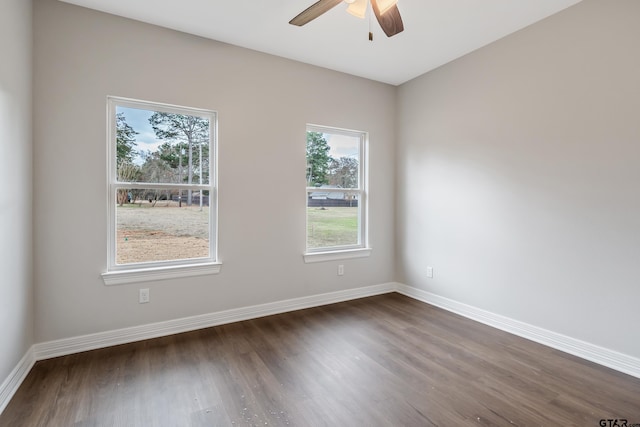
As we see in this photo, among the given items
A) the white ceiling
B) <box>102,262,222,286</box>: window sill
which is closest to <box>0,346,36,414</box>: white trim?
<box>102,262,222,286</box>: window sill

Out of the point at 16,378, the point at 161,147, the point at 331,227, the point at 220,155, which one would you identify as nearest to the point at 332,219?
the point at 331,227

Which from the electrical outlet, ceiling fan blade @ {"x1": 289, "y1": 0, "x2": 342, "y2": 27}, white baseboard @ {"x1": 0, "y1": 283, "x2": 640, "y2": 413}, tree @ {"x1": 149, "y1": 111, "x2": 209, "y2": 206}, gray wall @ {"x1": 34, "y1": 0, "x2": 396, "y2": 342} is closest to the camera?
ceiling fan blade @ {"x1": 289, "y1": 0, "x2": 342, "y2": 27}

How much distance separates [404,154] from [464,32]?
4.96 ft

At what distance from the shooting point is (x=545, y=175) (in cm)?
263

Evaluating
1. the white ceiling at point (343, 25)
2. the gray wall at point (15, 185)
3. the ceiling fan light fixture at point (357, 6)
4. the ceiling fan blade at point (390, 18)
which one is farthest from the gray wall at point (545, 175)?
the gray wall at point (15, 185)

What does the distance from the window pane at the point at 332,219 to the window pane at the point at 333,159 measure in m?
0.14

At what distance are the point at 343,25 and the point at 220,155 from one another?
5.28 ft

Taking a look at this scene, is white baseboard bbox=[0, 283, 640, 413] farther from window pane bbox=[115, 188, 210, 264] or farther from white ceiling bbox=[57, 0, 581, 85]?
white ceiling bbox=[57, 0, 581, 85]

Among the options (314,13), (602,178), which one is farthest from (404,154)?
(314,13)

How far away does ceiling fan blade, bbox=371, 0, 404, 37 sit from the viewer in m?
1.89

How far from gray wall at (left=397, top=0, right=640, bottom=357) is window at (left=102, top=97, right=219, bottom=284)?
98.7 inches

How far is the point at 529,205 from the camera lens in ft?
8.96

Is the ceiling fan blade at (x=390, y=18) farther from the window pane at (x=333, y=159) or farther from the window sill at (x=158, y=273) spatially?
the window sill at (x=158, y=273)

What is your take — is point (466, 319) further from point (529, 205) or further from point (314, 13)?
point (314, 13)
